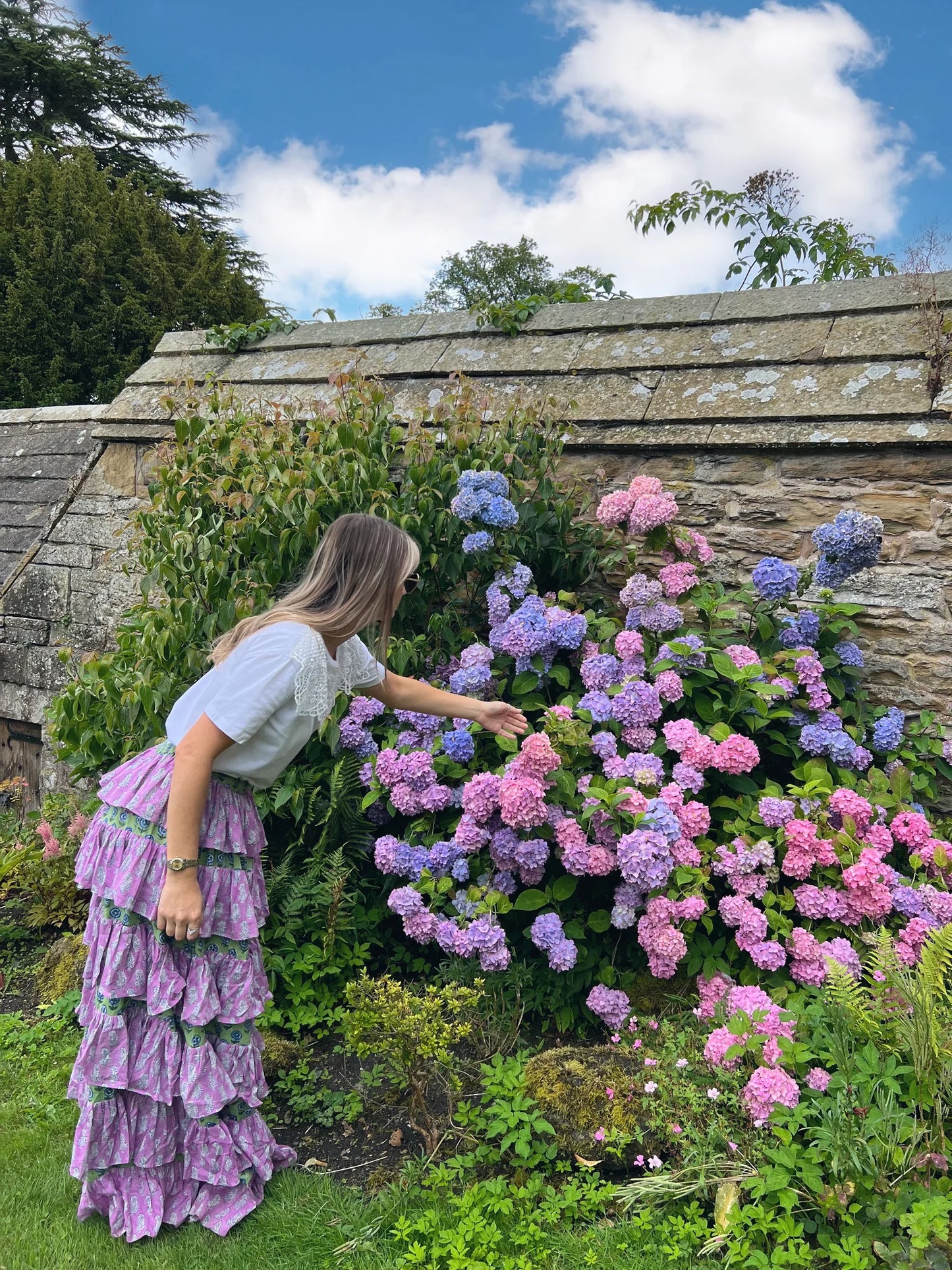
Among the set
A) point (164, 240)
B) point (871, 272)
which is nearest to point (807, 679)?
point (871, 272)

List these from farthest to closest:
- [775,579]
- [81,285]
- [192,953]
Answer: [81,285] → [775,579] → [192,953]

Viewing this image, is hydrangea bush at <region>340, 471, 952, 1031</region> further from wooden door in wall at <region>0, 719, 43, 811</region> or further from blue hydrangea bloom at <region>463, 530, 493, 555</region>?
wooden door in wall at <region>0, 719, 43, 811</region>

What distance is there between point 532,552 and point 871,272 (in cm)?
461

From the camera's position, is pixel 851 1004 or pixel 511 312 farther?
pixel 511 312

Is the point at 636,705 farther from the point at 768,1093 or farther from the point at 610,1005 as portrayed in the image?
the point at 768,1093

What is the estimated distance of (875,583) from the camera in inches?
140

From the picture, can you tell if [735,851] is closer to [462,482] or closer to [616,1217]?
[616,1217]

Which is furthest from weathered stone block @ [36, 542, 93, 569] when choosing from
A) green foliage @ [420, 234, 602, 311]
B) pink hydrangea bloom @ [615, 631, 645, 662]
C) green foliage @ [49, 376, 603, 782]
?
green foliage @ [420, 234, 602, 311]

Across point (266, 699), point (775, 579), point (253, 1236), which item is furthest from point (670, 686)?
point (253, 1236)

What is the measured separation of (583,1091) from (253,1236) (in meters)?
0.96

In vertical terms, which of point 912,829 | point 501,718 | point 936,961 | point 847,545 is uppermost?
point 847,545

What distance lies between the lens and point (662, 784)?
309 centimetres

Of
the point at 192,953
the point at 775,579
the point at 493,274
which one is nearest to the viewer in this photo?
the point at 192,953

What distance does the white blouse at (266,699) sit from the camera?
6.81 ft
